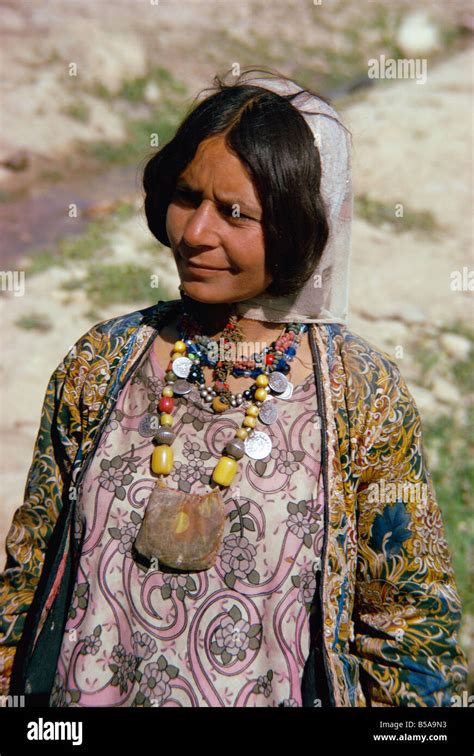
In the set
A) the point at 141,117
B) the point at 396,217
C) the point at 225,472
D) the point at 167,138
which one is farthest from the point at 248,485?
the point at 141,117

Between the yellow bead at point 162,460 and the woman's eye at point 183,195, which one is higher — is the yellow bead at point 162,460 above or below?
below

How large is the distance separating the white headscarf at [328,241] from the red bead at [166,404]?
277 mm

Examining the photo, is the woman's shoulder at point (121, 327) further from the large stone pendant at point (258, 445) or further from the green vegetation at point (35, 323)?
the green vegetation at point (35, 323)

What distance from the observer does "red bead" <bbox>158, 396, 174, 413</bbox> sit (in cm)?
198

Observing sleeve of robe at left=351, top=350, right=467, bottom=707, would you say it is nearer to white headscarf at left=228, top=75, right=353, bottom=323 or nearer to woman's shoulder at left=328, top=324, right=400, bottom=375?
woman's shoulder at left=328, top=324, right=400, bottom=375

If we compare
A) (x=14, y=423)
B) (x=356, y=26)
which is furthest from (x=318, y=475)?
(x=356, y=26)

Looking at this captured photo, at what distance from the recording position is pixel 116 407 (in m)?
2.02

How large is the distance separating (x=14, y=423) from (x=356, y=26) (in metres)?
13.7

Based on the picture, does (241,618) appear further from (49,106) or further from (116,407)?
(49,106)

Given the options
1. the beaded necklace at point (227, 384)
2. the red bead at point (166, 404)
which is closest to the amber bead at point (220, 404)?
the beaded necklace at point (227, 384)

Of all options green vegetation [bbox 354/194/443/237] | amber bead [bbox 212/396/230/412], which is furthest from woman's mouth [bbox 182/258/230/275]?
green vegetation [bbox 354/194/443/237]

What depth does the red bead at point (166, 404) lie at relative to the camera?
1980 mm

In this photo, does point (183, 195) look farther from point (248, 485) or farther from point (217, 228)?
point (248, 485)

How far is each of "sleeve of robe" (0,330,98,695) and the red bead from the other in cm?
25
